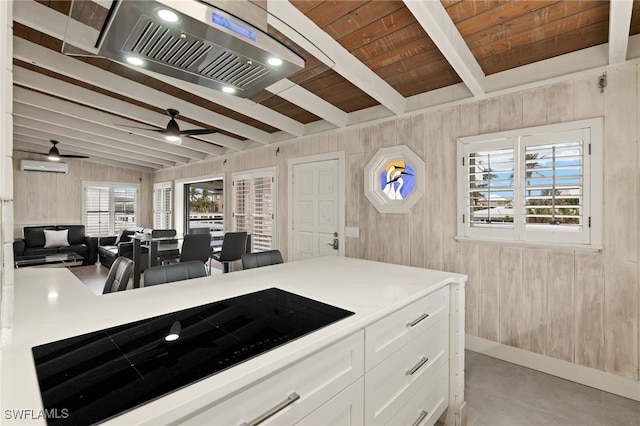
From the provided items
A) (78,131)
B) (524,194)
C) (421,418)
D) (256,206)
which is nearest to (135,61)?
(421,418)

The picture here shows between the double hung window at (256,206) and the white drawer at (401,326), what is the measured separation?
338cm

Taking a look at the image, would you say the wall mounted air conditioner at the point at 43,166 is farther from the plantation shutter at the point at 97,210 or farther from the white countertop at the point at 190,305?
the white countertop at the point at 190,305

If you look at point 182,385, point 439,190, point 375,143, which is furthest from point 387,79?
point 182,385

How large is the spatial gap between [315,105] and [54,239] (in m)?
6.73

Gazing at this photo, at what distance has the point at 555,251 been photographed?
243 cm

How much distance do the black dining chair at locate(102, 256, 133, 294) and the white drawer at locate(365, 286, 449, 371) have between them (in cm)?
158

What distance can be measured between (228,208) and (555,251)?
4.93 meters

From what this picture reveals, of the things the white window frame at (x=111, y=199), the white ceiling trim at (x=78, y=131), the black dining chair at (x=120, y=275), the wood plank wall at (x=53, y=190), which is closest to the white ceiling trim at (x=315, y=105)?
the black dining chair at (x=120, y=275)

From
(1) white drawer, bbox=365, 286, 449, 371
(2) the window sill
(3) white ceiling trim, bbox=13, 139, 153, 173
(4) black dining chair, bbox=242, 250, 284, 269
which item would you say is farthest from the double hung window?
(3) white ceiling trim, bbox=13, 139, 153, 173

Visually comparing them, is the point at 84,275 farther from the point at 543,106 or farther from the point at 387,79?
the point at 543,106

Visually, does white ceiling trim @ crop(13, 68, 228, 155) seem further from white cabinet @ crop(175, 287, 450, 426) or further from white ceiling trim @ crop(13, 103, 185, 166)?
white cabinet @ crop(175, 287, 450, 426)

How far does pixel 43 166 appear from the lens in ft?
22.4

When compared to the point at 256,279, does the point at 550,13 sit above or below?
above

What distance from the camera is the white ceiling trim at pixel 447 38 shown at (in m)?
1.76
